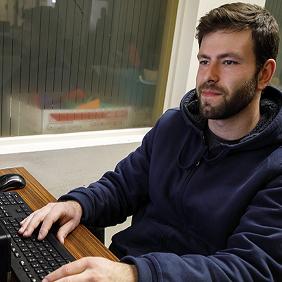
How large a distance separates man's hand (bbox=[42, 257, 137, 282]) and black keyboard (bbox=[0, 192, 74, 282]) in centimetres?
6

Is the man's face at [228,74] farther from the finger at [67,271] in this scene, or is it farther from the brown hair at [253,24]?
the finger at [67,271]

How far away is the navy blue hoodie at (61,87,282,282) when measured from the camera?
0.88 meters

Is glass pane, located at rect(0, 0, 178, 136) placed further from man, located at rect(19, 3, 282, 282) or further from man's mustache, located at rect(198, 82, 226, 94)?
man's mustache, located at rect(198, 82, 226, 94)

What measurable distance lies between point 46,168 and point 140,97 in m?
0.66

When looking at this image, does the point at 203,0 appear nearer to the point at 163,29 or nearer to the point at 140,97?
the point at 163,29

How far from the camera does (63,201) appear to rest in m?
1.20

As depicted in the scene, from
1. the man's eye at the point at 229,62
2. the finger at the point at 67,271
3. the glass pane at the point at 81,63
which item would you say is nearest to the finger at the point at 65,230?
the finger at the point at 67,271

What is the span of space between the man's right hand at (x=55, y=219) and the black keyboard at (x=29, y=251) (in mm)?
17

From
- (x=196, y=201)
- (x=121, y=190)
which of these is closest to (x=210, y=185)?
(x=196, y=201)

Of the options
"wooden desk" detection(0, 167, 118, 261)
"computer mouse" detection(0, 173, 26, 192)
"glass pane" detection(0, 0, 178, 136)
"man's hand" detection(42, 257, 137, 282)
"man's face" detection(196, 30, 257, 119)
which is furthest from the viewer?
"glass pane" detection(0, 0, 178, 136)

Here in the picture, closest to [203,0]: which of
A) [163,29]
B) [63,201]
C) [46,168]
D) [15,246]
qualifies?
[163,29]

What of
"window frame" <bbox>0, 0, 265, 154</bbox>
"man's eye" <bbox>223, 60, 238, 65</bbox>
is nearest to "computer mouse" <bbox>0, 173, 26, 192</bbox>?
"window frame" <bbox>0, 0, 265, 154</bbox>

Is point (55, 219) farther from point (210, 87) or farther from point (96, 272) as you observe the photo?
point (210, 87)

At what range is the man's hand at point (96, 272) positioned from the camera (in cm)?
80
